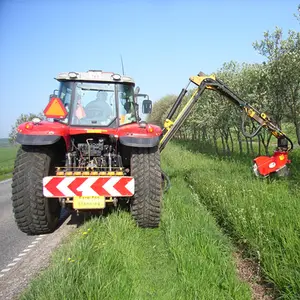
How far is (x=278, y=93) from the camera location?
10.1 metres

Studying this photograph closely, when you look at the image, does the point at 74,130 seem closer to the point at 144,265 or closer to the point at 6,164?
the point at 144,265

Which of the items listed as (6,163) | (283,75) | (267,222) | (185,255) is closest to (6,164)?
(6,163)

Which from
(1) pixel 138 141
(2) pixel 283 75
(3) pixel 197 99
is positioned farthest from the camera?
(2) pixel 283 75

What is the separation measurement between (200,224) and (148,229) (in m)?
0.83

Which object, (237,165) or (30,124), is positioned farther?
(237,165)

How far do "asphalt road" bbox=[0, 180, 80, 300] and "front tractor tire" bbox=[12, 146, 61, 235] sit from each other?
0.24 meters

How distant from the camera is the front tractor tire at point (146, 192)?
4.39m

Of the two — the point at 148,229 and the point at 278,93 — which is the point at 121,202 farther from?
the point at 278,93

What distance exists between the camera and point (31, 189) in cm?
430

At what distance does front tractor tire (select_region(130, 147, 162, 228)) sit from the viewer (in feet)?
14.4

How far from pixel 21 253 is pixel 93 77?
9.42 feet

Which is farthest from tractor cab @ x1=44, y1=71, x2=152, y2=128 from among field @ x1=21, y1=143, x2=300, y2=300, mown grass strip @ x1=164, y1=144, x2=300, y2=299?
mown grass strip @ x1=164, y1=144, x2=300, y2=299

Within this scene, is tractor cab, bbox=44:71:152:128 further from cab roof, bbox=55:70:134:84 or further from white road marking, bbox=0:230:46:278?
white road marking, bbox=0:230:46:278

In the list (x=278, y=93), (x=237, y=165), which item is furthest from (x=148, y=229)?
(x=278, y=93)
